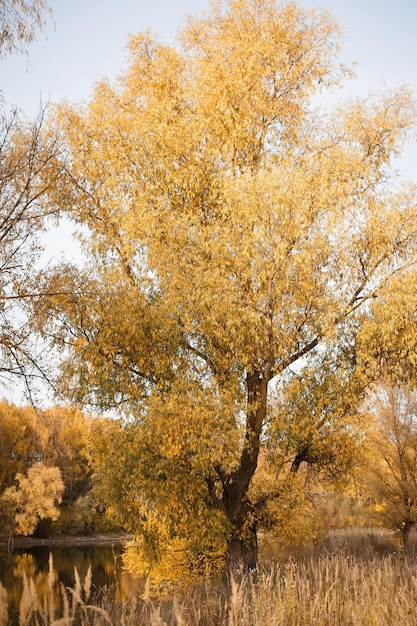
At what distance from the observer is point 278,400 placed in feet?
33.9

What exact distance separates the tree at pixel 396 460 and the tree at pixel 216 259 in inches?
502

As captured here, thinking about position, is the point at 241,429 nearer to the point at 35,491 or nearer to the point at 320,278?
the point at 320,278

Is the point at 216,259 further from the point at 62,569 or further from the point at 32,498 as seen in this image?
the point at 32,498

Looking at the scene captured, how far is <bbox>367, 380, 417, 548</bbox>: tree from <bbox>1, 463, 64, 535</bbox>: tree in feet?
129

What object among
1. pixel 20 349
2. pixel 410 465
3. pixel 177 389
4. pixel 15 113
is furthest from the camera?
pixel 410 465

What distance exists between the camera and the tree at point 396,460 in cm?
2306

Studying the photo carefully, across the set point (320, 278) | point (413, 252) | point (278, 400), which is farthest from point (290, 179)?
point (278, 400)

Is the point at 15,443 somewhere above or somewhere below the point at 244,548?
above

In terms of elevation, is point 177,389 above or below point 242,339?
below

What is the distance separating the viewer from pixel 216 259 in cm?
959

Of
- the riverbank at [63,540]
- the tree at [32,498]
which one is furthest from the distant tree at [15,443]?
the riverbank at [63,540]

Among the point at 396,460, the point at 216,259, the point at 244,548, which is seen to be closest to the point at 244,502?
the point at 244,548

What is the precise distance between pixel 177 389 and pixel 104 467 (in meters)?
2.24

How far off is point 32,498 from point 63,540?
970 cm
